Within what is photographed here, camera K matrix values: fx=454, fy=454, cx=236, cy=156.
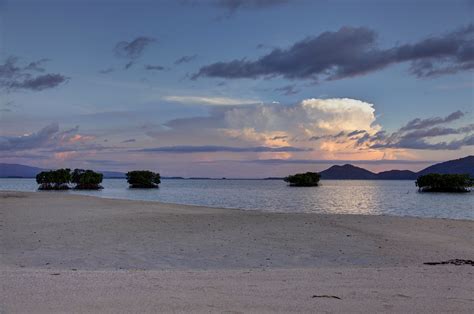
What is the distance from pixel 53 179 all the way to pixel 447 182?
91.0 m

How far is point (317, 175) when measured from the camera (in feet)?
539

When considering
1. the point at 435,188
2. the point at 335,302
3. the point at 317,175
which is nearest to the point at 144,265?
the point at 335,302

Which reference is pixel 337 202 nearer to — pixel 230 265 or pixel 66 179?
pixel 230 265

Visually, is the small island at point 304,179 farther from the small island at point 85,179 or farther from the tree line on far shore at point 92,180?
the small island at point 85,179

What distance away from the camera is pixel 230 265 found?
496 inches

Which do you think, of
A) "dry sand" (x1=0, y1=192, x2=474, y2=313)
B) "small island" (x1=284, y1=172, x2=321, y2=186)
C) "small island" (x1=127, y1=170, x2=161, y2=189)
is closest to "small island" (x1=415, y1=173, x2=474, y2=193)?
"small island" (x1=284, y1=172, x2=321, y2=186)

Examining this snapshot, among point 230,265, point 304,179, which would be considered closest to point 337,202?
point 230,265

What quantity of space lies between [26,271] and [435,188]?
11168cm

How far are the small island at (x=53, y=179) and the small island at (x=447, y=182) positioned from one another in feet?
279

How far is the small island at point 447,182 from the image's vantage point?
10350 centimetres

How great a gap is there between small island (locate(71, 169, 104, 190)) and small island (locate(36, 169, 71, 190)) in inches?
139

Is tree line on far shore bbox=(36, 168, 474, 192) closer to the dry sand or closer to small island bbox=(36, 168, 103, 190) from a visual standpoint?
small island bbox=(36, 168, 103, 190)

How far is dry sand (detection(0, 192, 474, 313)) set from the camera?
7.55 metres

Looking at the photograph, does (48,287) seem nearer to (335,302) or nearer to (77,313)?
(77,313)
